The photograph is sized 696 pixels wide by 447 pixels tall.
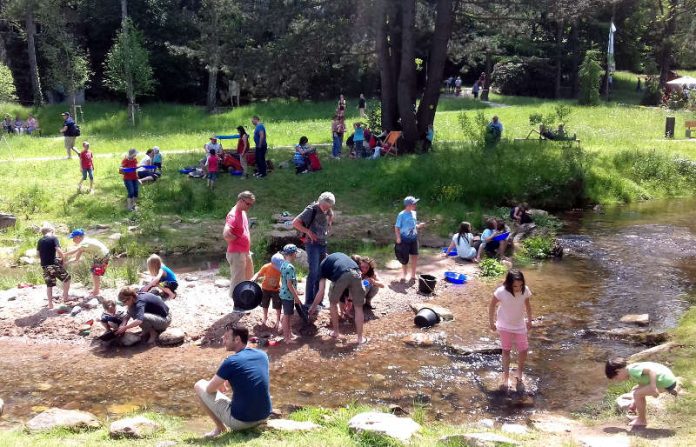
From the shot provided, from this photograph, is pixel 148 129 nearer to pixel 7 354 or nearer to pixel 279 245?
pixel 279 245

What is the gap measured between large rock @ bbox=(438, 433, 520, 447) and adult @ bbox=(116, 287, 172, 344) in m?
5.36

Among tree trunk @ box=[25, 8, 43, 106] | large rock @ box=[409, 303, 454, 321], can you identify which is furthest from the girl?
tree trunk @ box=[25, 8, 43, 106]

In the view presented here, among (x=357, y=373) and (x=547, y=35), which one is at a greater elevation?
(x=547, y=35)

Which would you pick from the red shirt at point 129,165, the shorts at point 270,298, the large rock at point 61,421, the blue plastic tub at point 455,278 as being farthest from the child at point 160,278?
the red shirt at point 129,165

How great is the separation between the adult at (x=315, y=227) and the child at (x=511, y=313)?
3041 mm

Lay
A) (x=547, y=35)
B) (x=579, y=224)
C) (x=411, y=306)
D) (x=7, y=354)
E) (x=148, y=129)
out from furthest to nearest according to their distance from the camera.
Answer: (x=547, y=35) → (x=148, y=129) → (x=579, y=224) → (x=411, y=306) → (x=7, y=354)

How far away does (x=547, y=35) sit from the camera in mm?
48188

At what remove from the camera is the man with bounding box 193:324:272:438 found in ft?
22.9

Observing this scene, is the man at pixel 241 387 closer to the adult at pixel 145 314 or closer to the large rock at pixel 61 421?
the large rock at pixel 61 421

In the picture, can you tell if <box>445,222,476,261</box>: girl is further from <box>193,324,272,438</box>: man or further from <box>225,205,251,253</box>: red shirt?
<box>193,324,272,438</box>: man

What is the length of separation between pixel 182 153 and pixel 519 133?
13.4 m

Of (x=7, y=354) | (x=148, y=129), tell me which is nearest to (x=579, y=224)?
(x=7, y=354)

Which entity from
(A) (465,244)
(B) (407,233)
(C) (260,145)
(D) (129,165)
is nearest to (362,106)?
(C) (260,145)

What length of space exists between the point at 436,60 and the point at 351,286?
15414mm
